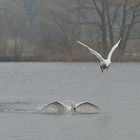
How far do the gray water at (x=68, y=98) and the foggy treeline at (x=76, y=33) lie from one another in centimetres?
93

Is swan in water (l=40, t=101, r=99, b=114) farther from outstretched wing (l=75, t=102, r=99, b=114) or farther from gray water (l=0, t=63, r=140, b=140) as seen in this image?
gray water (l=0, t=63, r=140, b=140)

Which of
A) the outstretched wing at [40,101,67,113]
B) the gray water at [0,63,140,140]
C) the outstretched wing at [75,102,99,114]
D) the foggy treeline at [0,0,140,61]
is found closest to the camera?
the gray water at [0,63,140,140]

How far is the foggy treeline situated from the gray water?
0.93 meters

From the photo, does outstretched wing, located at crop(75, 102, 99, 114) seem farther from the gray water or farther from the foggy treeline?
the foggy treeline

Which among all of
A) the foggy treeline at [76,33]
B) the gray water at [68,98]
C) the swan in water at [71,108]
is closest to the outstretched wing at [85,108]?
the swan in water at [71,108]

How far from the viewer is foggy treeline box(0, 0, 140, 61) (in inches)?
2066

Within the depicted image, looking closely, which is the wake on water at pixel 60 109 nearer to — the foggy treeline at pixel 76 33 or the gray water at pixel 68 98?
the gray water at pixel 68 98

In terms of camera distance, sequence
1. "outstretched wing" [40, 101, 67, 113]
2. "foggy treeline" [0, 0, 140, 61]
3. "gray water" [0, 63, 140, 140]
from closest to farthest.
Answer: "gray water" [0, 63, 140, 140] < "outstretched wing" [40, 101, 67, 113] < "foggy treeline" [0, 0, 140, 61]

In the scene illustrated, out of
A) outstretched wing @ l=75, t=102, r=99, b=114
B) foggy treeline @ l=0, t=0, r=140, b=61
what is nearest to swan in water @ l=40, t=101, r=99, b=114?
outstretched wing @ l=75, t=102, r=99, b=114

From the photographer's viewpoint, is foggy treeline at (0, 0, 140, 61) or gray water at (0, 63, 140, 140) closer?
gray water at (0, 63, 140, 140)

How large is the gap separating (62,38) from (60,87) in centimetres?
1841

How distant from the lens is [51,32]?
188 feet

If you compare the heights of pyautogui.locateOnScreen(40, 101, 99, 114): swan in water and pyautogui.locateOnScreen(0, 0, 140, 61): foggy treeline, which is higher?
pyautogui.locateOnScreen(40, 101, 99, 114): swan in water

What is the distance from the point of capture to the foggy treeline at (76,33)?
5247cm
